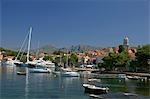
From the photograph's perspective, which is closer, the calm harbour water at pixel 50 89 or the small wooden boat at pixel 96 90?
the calm harbour water at pixel 50 89

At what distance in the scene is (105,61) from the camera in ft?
277

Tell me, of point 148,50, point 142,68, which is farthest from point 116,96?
point 142,68

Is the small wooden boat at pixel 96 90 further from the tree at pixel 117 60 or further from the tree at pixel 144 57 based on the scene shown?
the tree at pixel 117 60

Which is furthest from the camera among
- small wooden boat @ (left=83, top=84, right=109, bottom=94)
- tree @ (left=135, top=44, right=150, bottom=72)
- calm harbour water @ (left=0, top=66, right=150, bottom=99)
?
tree @ (left=135, top=44, right=150, bottom=72)

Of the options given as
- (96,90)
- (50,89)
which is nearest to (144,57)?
(50,89)

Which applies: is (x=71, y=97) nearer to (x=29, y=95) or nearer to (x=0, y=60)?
(x=29, y=95)

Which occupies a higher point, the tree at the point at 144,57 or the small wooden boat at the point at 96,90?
the tree at the point at 144,57

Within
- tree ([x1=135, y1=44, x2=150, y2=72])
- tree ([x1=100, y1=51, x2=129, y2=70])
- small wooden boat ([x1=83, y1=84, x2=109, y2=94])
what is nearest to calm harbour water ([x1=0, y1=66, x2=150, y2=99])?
small wooden boat ([x1=83, y1=84, x2=109, y2=94])

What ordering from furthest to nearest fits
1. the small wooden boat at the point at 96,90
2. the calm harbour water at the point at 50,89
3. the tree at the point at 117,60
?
the tree at the point at 117,60, the small wooden boat at the point at 96,90, the calm harbour water at the point at 50,89

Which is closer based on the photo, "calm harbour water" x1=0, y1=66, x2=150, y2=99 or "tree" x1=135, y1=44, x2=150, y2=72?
"calm harbour water" x1=0, y1=66, x2=150, y2=99

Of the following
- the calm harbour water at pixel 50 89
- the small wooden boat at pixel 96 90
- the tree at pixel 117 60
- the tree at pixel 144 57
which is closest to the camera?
the calm harbour water at pixel 50 89

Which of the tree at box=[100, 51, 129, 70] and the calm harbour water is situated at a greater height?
the tree at box=[100, 51, 129, 70]

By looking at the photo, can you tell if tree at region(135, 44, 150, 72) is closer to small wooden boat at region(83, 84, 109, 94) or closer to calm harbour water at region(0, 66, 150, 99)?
calm harbour water at region(0, 66, 150, 99)

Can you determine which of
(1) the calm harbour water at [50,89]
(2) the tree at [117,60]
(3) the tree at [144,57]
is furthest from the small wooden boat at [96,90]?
(2) the tree at [117,60]
